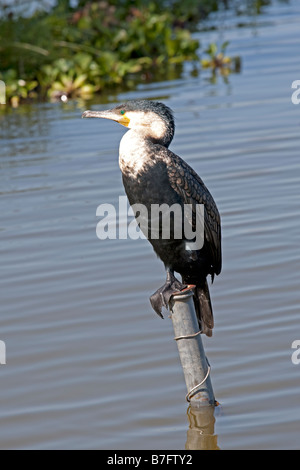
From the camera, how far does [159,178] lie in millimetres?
3471

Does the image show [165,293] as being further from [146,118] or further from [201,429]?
[146,118]

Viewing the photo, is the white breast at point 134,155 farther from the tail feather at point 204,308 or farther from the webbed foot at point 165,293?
the tail feather at point 204,308

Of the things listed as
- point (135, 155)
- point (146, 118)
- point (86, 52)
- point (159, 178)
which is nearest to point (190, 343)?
point (159, 178)

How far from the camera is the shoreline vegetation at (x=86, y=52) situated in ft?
35.0

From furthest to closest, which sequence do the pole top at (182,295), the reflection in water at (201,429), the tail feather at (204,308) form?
the tail feather at (204,308) → the reflection in water at (201,429) → the pole top at (182,295)

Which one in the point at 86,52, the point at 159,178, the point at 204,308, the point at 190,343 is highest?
the point at 86,52

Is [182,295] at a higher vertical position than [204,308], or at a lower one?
lower

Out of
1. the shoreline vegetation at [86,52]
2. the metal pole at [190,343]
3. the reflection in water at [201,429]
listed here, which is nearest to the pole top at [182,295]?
the metal pole at [190,343]

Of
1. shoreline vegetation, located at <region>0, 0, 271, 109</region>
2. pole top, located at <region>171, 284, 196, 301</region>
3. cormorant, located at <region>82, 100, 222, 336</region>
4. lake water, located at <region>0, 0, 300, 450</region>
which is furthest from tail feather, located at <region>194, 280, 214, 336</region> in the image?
shoreline vegetation, located at <region>0, 0, 271, 109</region>

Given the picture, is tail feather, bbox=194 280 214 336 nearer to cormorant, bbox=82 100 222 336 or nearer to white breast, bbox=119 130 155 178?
cormorant, bbox=82 100 222 336

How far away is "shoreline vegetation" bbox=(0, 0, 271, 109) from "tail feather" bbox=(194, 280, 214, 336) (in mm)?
7109

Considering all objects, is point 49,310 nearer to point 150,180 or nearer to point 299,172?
point 150,180

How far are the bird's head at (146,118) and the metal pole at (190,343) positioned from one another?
649 millimetres

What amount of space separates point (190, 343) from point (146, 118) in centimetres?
92
